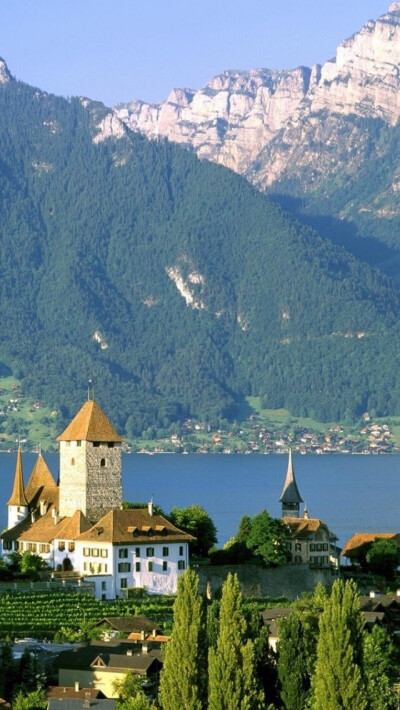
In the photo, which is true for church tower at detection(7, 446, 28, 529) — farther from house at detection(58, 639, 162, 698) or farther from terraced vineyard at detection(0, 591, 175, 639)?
house at detection(58, 639, 162, 698)

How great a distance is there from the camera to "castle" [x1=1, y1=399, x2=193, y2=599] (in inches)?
4363

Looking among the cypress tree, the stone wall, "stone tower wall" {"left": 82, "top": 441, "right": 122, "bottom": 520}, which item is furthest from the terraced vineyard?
the cypress tree

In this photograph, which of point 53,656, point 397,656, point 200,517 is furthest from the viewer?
point 200,517

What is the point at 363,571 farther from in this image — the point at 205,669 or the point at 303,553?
the point at 205,669

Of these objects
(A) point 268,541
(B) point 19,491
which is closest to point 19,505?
(B) point 19,491

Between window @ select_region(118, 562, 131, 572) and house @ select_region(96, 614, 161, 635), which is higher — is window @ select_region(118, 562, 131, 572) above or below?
above

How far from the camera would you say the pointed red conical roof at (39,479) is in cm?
12319

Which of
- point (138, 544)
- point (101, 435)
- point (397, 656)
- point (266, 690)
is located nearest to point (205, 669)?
point (266, 690)

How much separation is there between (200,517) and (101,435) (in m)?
7.79

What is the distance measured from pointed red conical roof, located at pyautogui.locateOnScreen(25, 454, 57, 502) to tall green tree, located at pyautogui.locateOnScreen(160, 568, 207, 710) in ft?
138

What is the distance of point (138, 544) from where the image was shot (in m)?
111

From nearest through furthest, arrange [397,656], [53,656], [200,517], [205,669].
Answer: [205,669] < [53,656] < [397,656] < [200,517]

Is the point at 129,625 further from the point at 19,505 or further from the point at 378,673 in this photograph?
the point at 19,505

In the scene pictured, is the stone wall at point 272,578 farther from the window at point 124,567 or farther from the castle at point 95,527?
the window at point 124,567
